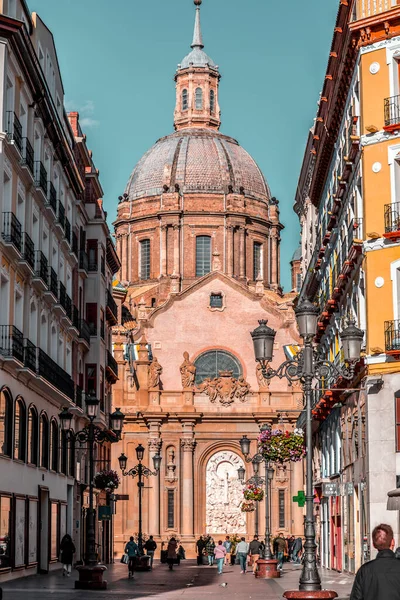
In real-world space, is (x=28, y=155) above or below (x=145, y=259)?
below

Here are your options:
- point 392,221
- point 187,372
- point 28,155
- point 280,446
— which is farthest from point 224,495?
point 392,221

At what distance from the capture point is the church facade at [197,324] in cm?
7806

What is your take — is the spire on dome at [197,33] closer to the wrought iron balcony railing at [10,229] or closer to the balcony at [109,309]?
the balcony at [109,309]

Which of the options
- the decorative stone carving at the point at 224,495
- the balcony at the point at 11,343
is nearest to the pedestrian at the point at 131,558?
the balcony at the point at 11,343

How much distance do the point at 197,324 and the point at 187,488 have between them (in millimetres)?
12457

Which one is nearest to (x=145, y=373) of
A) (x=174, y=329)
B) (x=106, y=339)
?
(x=174, y=329)

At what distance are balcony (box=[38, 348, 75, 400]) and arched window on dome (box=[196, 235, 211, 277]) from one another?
44249mm

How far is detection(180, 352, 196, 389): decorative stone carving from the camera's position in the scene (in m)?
79.9

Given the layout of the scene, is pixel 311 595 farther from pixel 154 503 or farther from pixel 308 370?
pixel 154 503

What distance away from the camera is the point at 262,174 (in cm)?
9769

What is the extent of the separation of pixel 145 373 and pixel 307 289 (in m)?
25.6

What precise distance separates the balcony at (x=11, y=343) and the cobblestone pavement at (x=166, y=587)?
6.39 meters

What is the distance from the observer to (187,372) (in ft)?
263

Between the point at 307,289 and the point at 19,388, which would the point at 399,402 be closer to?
the point at 19,388
